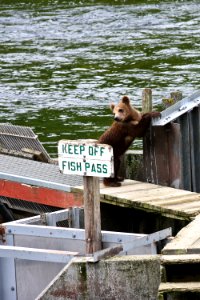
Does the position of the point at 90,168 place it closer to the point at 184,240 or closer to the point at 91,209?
the point at 91,209

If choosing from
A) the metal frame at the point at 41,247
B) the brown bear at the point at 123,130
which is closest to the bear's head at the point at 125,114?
the brown bear at the point at 123,130

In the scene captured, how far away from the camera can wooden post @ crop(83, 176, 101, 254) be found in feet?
34.9

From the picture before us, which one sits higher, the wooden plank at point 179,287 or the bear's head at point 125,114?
the bear's head at point 125,114

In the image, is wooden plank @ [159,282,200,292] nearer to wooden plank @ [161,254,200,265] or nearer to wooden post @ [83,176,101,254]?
wooden plank @ [161,254,200,265]

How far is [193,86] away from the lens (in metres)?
26.2

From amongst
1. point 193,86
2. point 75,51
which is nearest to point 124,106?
point 193,86

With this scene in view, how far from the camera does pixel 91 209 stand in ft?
34.9

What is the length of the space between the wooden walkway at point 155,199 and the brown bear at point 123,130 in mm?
310

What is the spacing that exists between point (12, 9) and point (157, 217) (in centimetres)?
2555

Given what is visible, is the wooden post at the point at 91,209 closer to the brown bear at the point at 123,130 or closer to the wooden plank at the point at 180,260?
the wooden plank at the point at 180,260

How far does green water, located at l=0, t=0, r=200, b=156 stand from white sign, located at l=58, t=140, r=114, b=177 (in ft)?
33.6

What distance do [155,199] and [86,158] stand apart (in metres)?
2.40

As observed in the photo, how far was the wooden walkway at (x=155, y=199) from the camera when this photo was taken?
12359 millimetres

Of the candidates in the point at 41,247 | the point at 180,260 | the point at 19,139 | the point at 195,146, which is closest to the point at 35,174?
the point at 19,139
